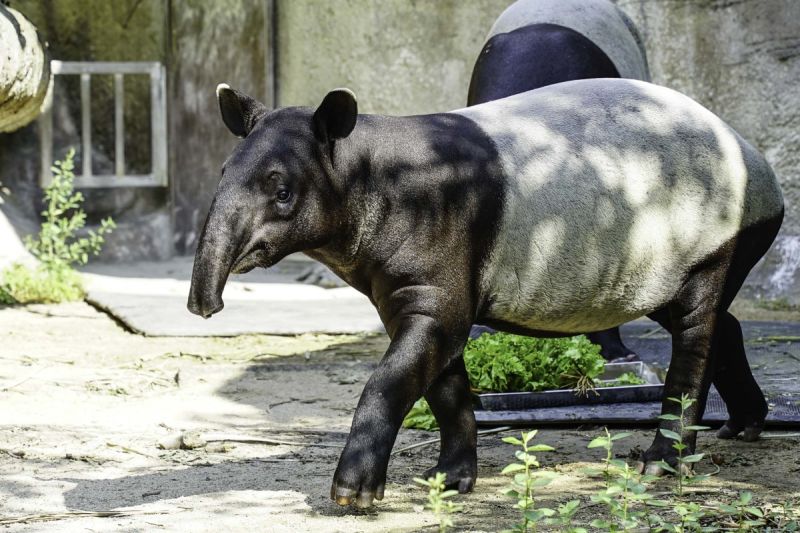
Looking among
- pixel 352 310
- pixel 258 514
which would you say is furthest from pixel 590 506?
pixel 352 310

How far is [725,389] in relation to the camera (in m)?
5.27

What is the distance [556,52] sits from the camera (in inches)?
273

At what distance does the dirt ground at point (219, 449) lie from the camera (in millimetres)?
4219

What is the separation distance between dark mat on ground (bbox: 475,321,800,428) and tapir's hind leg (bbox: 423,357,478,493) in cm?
91

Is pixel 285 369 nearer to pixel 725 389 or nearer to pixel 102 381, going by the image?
pixel 102 381

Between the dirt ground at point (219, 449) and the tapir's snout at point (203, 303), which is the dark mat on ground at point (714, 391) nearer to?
the dirt ground at point (219, 449)

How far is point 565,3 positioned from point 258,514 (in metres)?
4.11

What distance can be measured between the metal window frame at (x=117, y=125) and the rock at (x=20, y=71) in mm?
443

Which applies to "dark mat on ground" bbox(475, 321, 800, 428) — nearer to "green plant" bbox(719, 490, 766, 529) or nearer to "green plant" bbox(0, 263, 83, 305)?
"green plant" bbox(719, 490, 766, 529)

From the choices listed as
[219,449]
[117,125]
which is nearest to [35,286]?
[117,125]

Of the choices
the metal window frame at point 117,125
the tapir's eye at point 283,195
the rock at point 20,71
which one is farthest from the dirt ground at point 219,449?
the metal window frame at point 117,125

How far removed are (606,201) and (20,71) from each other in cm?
603

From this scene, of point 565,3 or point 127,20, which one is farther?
point 127,20

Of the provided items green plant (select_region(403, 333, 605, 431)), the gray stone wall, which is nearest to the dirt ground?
green plant (select_region(403, 333, 605, 431))
